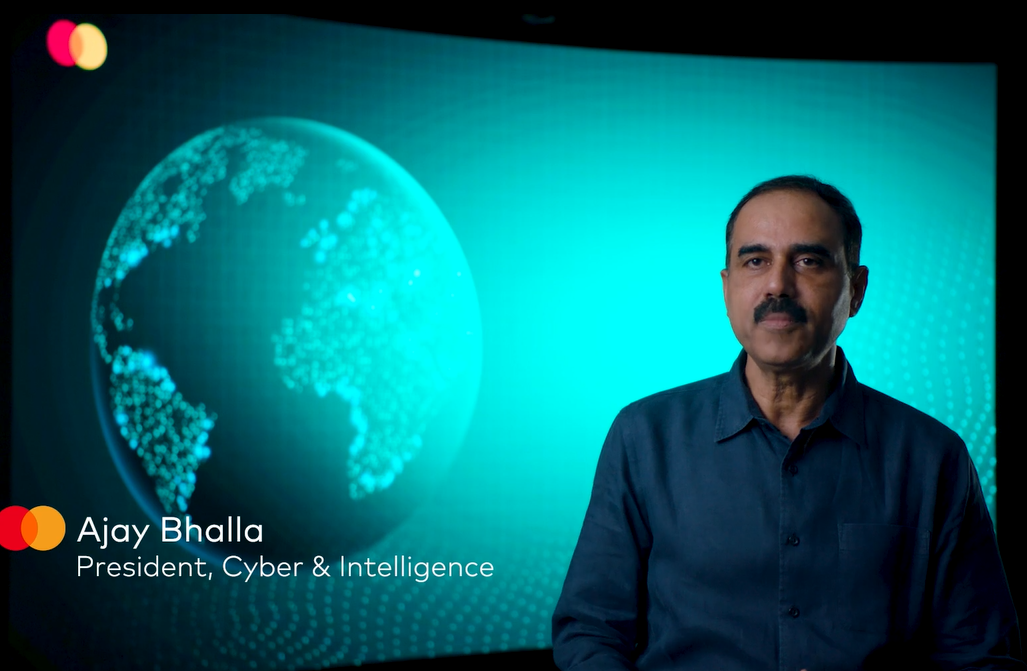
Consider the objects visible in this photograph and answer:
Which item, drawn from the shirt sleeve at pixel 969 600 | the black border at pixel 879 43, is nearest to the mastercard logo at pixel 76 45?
the black border at pixel 879 43

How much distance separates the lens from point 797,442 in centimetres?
123

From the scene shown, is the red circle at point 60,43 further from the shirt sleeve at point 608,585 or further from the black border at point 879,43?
the shirt sleeve at point 608,585

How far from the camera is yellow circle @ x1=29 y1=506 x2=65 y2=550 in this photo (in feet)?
5.47

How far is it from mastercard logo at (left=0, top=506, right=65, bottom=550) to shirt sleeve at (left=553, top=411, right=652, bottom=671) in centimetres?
122

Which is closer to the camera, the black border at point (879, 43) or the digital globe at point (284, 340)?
the digital globe at point (284, 340)

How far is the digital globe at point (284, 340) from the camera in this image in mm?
1745

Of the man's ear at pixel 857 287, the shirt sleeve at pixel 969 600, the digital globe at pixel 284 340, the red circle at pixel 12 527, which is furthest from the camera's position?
the digital globe at pixel 284 340

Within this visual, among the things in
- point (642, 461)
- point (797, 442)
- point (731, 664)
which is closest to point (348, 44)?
point (642, 461)

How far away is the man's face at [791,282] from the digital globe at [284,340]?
876 mm

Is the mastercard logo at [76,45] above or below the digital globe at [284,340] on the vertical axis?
above

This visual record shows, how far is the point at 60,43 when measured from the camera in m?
1.70

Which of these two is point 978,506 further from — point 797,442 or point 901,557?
point 797,442

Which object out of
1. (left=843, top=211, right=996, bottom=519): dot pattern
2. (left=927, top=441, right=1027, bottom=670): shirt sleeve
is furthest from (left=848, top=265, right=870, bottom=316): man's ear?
(left=843, top=211, right=996, bottom=519): dot pattern

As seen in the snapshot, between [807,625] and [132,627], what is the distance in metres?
1.55
